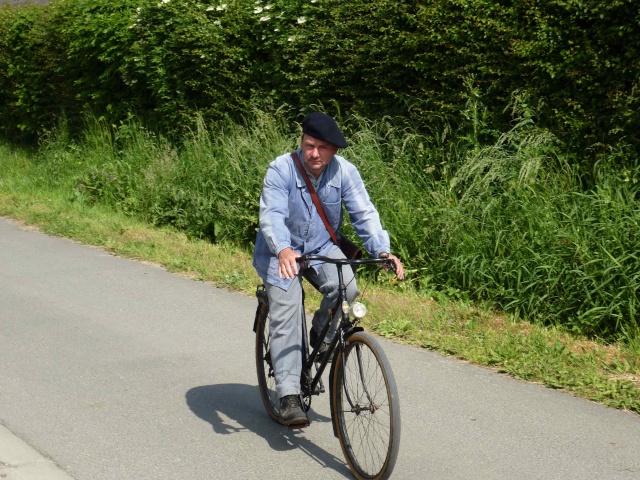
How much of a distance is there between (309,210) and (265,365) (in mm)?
1188

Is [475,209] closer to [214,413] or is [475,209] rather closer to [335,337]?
[214,413]

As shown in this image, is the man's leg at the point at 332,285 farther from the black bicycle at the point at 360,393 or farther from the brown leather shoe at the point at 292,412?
the brown leather shoe at the point at 292,412

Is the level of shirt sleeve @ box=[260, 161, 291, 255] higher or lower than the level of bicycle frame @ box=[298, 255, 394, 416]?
higher

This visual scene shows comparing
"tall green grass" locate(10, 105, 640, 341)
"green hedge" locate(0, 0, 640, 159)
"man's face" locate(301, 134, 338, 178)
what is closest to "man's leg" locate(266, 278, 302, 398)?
"man's face" locate(301, 134, 338, 178)

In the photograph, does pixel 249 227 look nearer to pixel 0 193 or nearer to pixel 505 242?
pixel 505 242

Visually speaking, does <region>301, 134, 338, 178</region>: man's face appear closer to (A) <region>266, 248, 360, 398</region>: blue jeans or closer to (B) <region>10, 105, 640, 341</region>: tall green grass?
(A) <region>266, 248, 360, 398</region>: blue jeans

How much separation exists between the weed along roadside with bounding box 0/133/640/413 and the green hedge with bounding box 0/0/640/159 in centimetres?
211

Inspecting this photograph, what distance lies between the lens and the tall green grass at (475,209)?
717 centimetres

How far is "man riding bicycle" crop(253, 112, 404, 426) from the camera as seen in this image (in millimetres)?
4832

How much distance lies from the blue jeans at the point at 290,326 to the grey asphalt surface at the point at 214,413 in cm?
42

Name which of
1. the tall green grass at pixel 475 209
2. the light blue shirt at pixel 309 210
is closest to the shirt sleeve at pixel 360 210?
Result: the light blue shirt at pixel 309 210

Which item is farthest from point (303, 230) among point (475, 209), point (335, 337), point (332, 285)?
point (475, 209)

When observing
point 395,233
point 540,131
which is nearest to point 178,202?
point 395,233

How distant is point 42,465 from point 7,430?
23.6 inches
